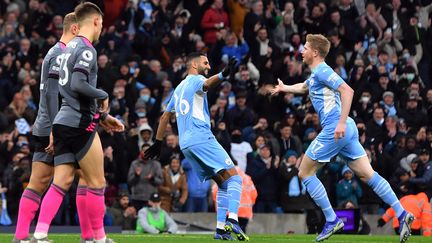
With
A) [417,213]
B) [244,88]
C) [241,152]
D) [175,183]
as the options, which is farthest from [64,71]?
[244,88]

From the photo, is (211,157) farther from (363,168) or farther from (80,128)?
(80,128)

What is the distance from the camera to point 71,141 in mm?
12047

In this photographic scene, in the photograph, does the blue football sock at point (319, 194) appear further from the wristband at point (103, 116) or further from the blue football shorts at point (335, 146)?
the wristband at point (103, 116)

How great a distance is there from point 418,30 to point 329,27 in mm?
2514

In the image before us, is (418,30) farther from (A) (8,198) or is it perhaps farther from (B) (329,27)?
(A) (8,198)

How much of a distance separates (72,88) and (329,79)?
4.44 m

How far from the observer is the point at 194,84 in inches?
618

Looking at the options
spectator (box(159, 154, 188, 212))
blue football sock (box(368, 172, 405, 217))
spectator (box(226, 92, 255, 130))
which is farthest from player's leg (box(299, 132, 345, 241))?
spectator (box(226, 92, 255, 130))

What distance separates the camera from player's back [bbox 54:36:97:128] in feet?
39.4

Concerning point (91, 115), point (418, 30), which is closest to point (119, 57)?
point (418, 30)

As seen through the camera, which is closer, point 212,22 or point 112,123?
point 112,123

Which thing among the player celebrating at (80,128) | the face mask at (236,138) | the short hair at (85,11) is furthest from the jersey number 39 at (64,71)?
the face mask at (236,138)

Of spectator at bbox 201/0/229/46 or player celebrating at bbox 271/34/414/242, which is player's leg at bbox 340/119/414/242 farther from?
spectator at bbox 201/0/229/46

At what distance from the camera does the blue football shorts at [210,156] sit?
1573cm
